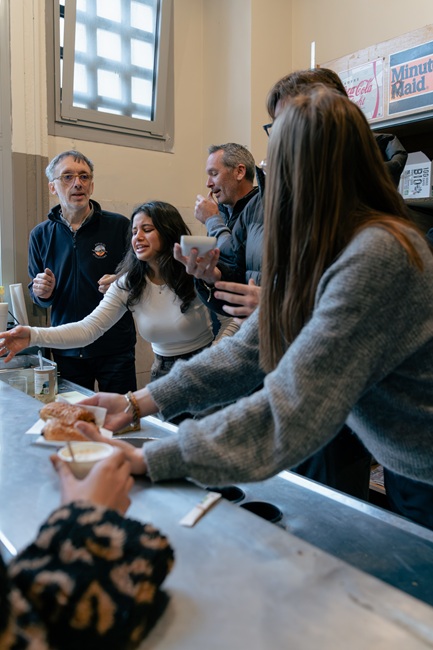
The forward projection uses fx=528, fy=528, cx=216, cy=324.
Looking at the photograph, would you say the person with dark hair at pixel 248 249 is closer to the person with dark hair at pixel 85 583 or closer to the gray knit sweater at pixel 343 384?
the gray knit sweater at pixel 343 384

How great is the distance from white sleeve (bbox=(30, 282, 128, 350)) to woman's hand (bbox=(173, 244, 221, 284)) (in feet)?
1.38

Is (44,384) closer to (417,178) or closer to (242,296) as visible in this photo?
(242,296)

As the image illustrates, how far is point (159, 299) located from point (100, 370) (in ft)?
2.39

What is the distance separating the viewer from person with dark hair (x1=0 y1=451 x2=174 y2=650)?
1.78 ft

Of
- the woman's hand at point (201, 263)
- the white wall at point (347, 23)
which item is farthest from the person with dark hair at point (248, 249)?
the white wall at point (347, 23)

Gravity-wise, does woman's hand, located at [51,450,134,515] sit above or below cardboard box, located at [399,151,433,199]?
below

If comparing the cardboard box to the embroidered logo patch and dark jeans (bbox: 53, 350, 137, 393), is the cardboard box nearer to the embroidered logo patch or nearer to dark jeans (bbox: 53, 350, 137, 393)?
the embroidered logo patch

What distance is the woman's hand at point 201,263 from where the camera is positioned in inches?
67.6

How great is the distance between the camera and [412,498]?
122cm

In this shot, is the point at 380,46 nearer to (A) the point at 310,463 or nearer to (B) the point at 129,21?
(B) the point at 129,21

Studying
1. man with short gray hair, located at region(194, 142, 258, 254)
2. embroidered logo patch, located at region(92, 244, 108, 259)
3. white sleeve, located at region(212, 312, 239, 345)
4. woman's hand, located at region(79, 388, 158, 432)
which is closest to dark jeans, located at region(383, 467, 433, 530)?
woman's hand, located at region(79, 388, 158, 432)

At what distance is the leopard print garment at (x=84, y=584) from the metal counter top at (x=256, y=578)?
1.7 inches

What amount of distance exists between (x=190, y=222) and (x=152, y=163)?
1.60ft

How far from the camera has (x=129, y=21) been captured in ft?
11.2
